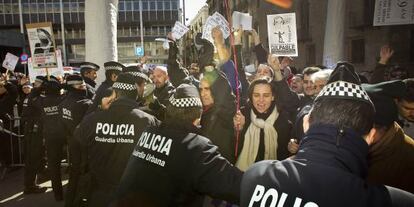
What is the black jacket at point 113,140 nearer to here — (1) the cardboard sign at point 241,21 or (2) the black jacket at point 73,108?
(2) the black jacket at point 73,108

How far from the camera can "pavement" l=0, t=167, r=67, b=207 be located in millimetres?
6094

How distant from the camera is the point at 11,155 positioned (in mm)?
8523

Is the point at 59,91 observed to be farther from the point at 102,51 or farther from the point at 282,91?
the point at 282,91

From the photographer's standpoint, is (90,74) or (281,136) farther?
(90,74)

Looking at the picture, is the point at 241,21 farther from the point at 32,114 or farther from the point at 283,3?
the point at 283,3

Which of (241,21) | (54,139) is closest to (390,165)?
(54,139)

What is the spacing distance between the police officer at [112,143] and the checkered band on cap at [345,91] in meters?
2.06

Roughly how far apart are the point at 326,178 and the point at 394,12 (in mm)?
6960

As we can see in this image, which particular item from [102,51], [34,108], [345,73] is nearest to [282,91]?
[345,73]

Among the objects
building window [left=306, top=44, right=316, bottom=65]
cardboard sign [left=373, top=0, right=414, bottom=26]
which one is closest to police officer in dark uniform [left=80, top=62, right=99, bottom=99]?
cardboard sign [left=373, top=0, right=414, bottom=26]

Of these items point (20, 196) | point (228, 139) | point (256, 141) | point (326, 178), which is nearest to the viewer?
point (326, 178)

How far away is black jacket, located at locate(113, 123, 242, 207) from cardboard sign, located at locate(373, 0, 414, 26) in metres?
6.04

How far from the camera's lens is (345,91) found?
166cm

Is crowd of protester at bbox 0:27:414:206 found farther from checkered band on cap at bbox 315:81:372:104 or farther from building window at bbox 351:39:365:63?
building window at bbox 351:39:365:63
